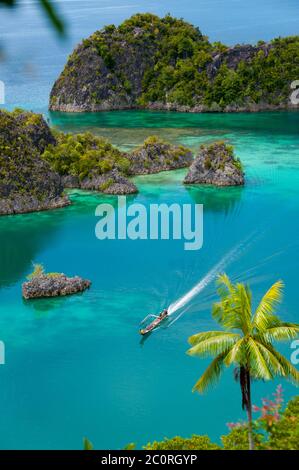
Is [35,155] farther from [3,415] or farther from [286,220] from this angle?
[3,415]

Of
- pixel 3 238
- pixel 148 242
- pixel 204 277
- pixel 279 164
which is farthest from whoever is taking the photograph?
pixel 279 164

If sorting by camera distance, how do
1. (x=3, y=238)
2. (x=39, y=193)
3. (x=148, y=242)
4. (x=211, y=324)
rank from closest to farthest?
(x=211, y=324) → (x=148, y=242) → (x=3, y=238) → (x=39, y=193)

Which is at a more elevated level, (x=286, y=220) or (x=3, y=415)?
(x=286, y=220)

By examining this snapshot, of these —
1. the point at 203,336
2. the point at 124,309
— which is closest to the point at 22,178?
the point at 124,309

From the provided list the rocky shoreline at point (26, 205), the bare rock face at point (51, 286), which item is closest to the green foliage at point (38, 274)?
the bare rock face at point (51, 286)

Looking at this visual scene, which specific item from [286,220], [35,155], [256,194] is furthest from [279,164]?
[35,155]

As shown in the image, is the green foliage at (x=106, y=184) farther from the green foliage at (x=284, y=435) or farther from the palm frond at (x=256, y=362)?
the palm frond at (x=256, y=362)

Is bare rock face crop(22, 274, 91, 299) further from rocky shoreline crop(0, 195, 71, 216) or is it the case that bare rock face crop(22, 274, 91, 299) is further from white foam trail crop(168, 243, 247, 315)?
rocky shoreline crop(0, 195, 71, 216)

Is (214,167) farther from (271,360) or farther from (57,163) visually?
(271,360)
